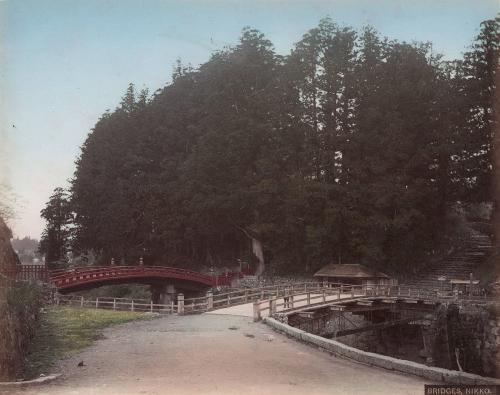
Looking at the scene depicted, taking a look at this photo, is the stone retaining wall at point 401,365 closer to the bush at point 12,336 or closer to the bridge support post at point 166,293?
the bush at point 12,336

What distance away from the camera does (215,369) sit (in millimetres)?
10867

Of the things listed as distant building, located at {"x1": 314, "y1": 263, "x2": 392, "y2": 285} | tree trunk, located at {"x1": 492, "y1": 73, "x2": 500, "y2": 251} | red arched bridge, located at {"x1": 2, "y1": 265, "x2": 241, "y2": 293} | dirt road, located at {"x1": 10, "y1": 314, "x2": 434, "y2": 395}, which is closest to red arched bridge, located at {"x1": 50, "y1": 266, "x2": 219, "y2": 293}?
red arched bridge, located at {"x1": 2, "y1": 265, "x2": 241, "y2": 293}

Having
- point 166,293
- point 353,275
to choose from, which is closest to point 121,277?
point 166,293

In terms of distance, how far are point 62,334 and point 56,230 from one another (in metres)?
45.4

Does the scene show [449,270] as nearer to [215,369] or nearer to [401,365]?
[401,365]

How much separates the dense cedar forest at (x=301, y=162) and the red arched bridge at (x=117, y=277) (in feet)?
21.6

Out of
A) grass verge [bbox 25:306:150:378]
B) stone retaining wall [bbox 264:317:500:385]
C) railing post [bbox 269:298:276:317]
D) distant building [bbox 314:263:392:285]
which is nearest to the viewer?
stone retaining wall [bbox 264:317:500:385]

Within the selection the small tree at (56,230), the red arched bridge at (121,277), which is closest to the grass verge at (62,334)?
the red arched bridge at (121,277)

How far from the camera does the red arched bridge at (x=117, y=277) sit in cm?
2908

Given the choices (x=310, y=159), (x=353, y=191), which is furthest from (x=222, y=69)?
(x=353, y=191)

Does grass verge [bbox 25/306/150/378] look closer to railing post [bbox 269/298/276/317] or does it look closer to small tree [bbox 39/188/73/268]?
railing post [bbox 269/298/276/317]

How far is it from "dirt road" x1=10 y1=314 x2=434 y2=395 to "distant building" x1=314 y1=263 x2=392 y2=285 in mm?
18933

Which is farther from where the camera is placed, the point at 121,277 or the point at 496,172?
the point at 496,172

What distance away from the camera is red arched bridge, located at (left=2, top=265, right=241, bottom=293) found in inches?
1145
